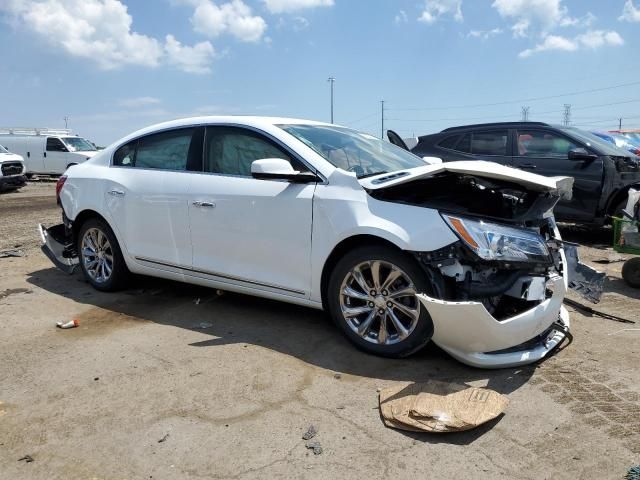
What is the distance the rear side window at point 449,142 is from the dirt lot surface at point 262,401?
15.6 ft

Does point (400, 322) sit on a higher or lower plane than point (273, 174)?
lower

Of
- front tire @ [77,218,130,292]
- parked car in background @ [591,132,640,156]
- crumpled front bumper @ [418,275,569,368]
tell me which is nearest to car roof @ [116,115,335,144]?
front tire @ [77,218,130,292]

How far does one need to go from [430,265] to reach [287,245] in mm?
1123

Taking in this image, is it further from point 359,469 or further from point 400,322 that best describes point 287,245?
point 359,469

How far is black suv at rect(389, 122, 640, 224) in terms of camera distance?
790 centimetres

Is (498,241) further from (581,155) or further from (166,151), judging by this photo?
(581,155)

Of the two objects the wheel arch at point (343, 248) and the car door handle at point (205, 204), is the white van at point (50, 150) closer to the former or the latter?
→ the car door handle at point (205, 204)

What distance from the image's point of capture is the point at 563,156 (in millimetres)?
8320

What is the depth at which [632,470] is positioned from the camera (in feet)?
8.20

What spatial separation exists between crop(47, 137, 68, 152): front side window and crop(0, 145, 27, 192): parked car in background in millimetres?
3806

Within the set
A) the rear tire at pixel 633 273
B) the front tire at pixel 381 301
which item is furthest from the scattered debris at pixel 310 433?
the rear tire at pixel 633 273

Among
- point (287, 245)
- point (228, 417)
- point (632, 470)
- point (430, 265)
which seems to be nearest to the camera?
point (632, 470)

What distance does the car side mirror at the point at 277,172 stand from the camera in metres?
3.95

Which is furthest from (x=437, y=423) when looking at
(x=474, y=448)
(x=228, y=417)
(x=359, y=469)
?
(x=228, y=417)
